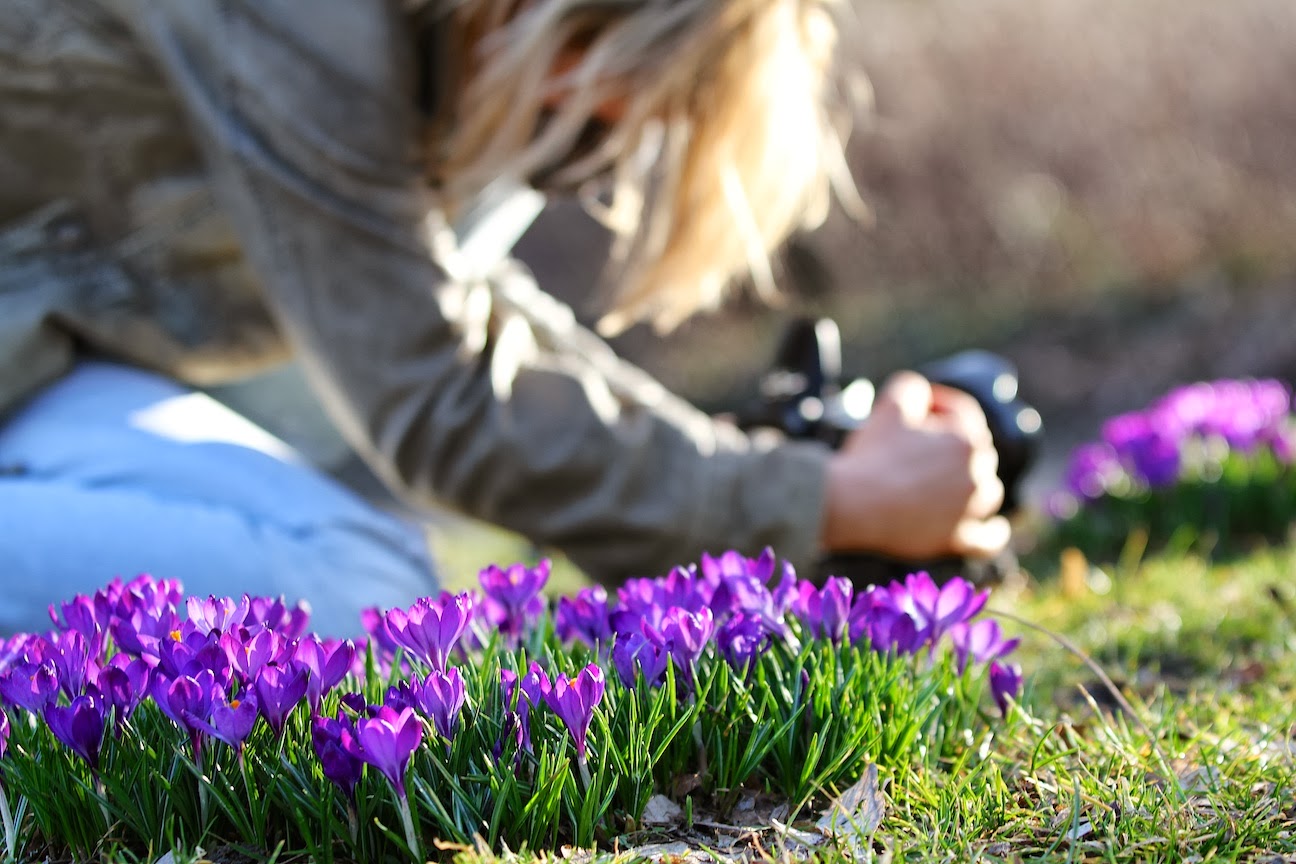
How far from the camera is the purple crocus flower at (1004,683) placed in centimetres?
153

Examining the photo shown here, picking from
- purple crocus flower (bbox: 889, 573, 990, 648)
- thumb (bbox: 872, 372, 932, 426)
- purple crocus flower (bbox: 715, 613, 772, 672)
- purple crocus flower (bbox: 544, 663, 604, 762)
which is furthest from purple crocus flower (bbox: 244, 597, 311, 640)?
thumb (bbox: 872, 372, 932, 426)

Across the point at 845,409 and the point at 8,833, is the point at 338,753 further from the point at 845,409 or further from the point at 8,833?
the point at 845,409

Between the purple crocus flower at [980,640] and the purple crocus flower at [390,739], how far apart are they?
0.67 meters

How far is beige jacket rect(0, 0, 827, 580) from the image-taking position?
6.70 feet

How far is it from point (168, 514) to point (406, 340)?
1.52 ft

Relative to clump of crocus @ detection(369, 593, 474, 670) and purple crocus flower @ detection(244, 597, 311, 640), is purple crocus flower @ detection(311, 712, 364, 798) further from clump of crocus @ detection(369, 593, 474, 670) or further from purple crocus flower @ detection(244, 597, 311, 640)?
purple crocus flower @ detection(244, 597, 311, 640)

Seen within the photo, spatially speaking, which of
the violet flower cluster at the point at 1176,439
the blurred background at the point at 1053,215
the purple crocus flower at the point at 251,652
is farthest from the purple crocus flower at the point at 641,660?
the blurred background at the point at 1053,215

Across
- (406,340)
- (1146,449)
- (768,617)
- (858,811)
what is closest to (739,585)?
(768,617)

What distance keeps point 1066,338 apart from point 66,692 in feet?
27.8

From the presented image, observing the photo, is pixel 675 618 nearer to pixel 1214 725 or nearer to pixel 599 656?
pixel 599 656

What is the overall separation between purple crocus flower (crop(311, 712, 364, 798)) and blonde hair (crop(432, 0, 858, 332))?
1193mm

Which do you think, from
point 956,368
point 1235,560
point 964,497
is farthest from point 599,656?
point 1235,560

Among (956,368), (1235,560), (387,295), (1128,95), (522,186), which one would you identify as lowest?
(1235,560)

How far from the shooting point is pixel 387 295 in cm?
211
